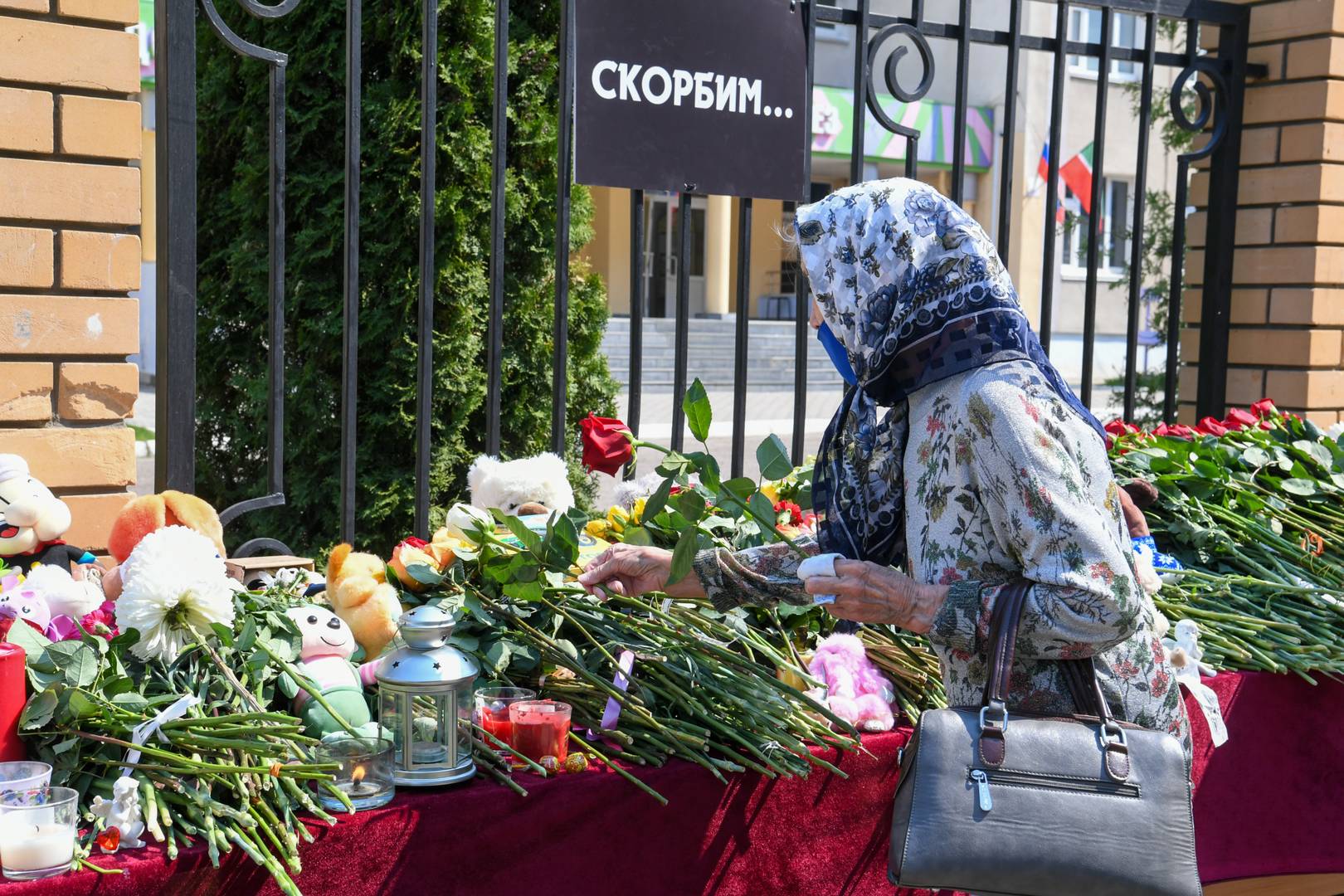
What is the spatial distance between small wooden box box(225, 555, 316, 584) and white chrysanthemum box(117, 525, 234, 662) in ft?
1.28

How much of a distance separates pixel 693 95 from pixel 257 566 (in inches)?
60.0

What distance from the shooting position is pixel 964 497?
171 centimetres

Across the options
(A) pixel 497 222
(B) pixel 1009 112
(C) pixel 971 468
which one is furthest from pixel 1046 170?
(C) pixel 971 468

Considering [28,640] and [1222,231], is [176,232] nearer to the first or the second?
[28,640]

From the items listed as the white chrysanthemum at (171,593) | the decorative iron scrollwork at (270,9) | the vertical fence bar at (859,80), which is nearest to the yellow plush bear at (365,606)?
the white chrysanthemum at (171,593)

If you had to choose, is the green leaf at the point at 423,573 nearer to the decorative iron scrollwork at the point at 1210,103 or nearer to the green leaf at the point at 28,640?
the green leaf at the point at 28,640

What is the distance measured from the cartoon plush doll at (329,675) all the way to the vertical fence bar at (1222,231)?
11.0 feet

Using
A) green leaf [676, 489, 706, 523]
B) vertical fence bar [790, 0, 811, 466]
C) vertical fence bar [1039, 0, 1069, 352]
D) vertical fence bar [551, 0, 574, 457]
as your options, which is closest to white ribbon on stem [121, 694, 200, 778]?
green leaf [676, 489, 706, 523]

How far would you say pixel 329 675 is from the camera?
6.10 ft

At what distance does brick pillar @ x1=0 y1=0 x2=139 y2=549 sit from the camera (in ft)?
7.60

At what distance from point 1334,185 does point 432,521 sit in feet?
10.7

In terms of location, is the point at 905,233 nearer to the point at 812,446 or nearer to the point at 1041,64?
the point at 812,446

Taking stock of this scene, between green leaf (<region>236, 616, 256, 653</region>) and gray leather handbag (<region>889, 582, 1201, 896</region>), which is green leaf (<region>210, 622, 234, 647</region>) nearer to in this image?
green leaf (<region>236, 616, 256, 653</region>)

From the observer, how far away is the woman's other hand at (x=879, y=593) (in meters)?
1.71
